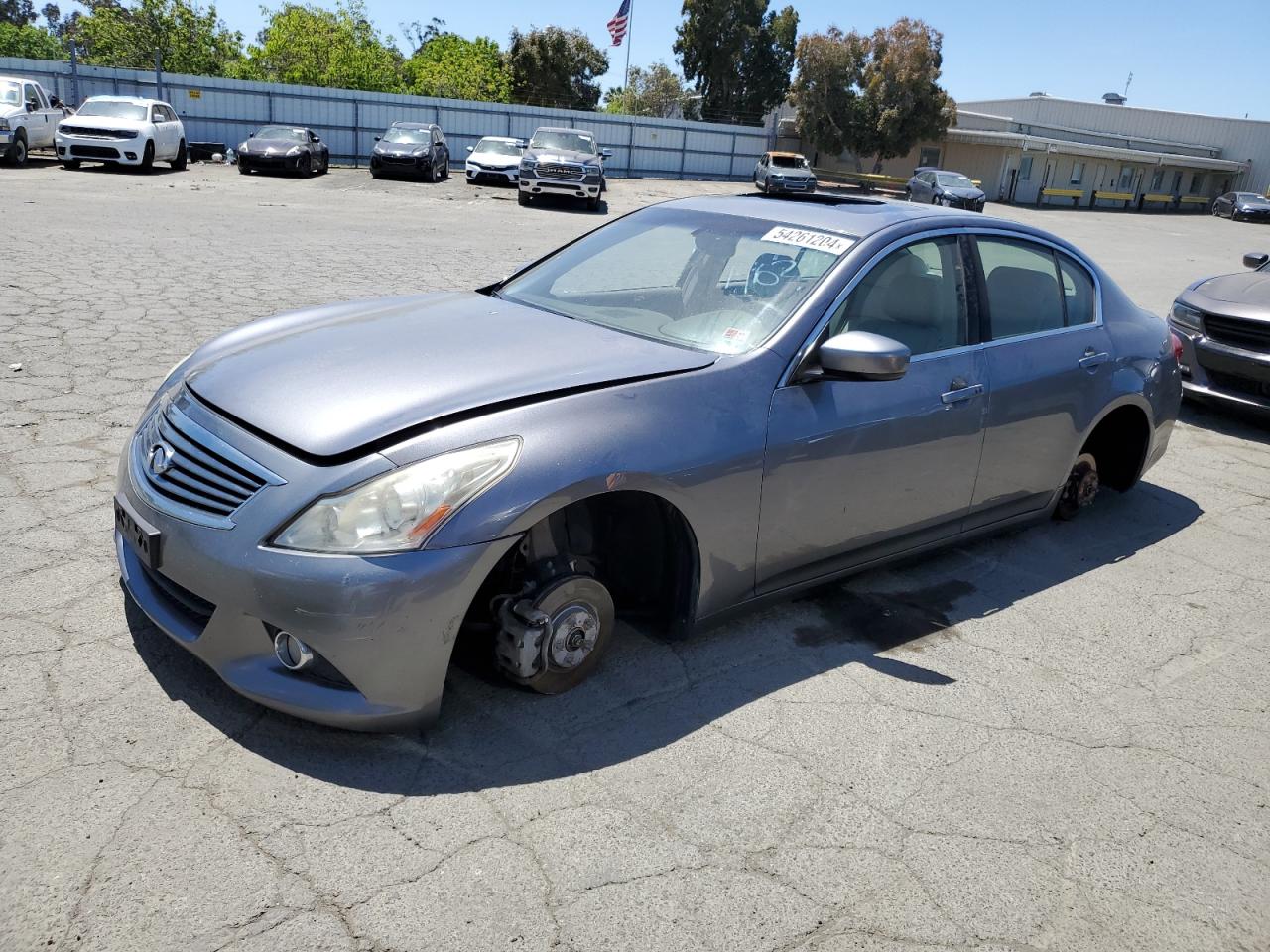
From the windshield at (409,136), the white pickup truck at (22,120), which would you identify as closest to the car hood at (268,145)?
the windshield at (409,136)

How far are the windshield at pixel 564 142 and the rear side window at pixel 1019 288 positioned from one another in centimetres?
2002

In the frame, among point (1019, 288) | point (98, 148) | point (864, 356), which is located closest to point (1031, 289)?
point (1019, 288)

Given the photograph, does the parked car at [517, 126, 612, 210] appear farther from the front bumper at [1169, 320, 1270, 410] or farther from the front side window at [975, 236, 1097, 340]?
the front side window at [975, 236, 1097, 340]

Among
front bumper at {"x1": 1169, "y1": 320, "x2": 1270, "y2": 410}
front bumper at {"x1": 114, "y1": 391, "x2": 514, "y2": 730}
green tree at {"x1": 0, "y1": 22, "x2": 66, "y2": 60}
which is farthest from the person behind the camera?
green tree at {"x1": 0, "y1": 22, "x2": 66, "y2": 60}

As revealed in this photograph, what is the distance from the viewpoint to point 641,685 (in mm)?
3314

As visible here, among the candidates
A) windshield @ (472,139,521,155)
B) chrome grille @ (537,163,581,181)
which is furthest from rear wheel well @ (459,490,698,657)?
windshield @ (472,139,521,155)

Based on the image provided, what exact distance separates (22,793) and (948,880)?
240 centimetres

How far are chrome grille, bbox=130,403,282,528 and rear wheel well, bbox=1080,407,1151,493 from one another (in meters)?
4.13

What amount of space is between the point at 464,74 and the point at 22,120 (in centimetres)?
3831

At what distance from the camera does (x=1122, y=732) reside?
10.9 ft

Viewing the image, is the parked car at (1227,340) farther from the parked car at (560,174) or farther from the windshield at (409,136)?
the windshield at (409,136)

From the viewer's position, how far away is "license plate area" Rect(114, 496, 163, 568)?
285 cm

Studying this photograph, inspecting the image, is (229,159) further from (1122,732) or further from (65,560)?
(1122,732)

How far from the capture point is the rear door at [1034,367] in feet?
13.8
